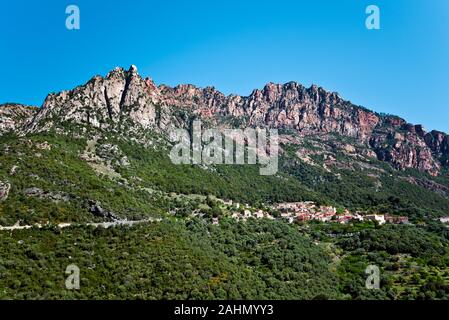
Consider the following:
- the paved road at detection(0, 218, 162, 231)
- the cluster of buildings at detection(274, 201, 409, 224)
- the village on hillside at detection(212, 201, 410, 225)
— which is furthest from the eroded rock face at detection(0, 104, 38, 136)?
the cluster of buildings at detection(274, 201, 409, 224)

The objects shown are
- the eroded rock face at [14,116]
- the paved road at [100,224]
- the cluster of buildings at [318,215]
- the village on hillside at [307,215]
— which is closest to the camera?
the paved road at [100,224]

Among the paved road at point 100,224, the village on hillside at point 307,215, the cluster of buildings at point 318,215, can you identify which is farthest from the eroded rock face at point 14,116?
the cluster of buildings at point 318,215

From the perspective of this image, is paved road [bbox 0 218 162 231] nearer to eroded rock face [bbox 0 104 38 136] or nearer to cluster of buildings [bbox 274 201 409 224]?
cluster of buildings [bbox 274 201 409 224]

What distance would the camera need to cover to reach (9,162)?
3056 inches

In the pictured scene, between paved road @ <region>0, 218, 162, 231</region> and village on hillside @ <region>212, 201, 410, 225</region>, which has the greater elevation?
village on hillside @ <region>212, 201, 410, 225</region>

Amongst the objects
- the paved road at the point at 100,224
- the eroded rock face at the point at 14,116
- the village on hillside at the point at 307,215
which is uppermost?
the eroded rock face at the point at 14,116

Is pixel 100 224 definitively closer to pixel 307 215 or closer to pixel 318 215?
pixel 307 215

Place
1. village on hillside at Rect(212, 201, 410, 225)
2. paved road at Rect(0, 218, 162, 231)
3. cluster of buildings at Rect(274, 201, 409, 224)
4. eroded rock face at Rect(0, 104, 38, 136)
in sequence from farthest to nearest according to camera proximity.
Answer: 1. eroded rock face at Rect(0, 104, 38, 136)
2. cluster of buildings at Rect(274, 201, 409, 224)
3. village on hillside at Rect(212, 201, 410, 225)
4. paved road at Rect(0, 218, 162, 231)

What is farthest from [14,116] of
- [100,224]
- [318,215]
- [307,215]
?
[318,215]

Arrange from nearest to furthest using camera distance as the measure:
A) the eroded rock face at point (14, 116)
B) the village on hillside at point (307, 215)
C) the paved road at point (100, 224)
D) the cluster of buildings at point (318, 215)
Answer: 1. the paved road at point (100, 224)
2. the village on hillside at point (307, 215)
3. the cluster of buildings at point (318, 215)
4. the eroded rock face at point (14, 116)

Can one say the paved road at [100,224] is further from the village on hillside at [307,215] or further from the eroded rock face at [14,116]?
the eroded rock face at [14,116]
